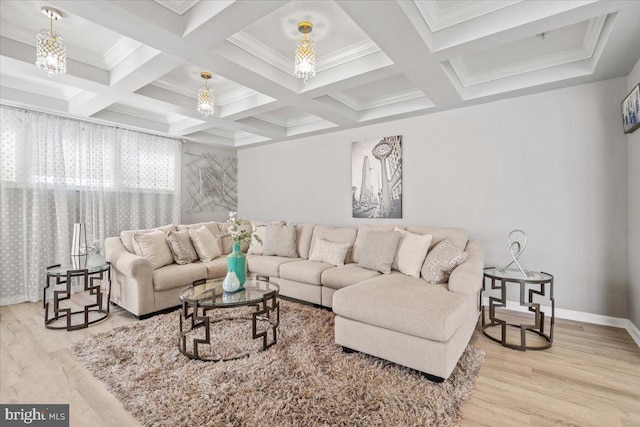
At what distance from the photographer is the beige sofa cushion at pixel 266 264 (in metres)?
3.93

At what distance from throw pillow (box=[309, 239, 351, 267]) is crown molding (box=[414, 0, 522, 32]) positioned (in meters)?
2.48

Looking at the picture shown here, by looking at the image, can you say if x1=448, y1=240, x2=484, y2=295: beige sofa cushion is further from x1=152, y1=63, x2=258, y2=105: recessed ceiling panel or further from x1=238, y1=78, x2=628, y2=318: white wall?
x1=152, y1=63, x2=258, y2=105: recessed ceiling panel

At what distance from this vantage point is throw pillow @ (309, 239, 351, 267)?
380 centimetres

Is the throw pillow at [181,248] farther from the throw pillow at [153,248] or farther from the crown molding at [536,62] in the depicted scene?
the crown molding at [536,62]

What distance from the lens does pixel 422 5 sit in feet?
7.08

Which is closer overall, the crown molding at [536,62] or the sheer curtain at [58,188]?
the crown molding at [536,62]

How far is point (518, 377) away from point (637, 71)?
2758 mm

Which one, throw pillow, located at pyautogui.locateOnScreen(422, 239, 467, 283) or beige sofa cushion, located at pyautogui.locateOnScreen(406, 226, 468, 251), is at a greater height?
beige sofa cushion, located at pyautogui.locateOnScreen(406, 226, 468, 251)

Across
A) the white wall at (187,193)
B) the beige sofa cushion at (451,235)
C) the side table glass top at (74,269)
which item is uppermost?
the white wall at (187,193)

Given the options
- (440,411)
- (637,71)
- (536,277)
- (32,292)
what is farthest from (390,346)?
(32,292)

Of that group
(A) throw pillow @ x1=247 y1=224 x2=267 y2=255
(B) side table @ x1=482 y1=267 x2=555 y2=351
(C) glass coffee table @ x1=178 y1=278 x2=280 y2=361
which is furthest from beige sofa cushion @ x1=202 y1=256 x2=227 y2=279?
(B) side table @ x1=482 y1=267 x2=555 y2=351

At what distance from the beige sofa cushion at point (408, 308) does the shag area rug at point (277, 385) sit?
341 mm

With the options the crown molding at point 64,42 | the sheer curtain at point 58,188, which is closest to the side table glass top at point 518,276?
the crown molding at point 64,42

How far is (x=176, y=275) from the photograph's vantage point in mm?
3430
